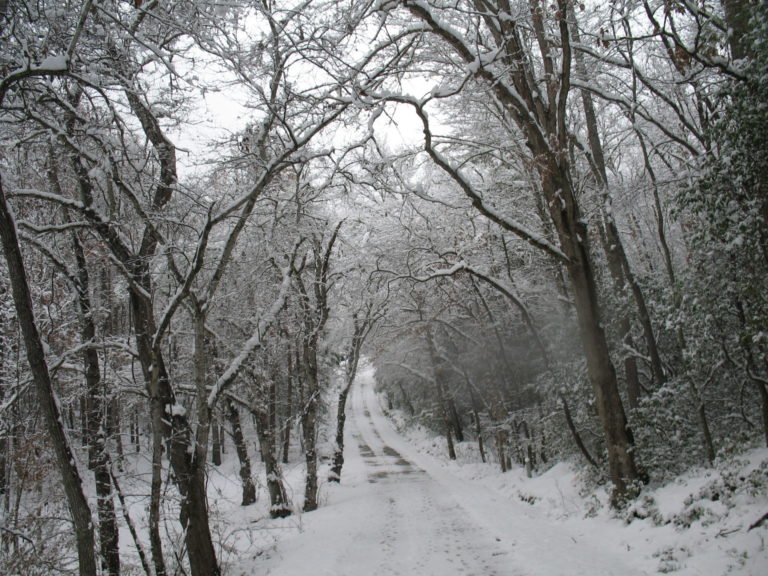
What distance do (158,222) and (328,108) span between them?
2979mm

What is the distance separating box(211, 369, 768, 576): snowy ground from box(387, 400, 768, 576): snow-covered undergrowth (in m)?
0.02

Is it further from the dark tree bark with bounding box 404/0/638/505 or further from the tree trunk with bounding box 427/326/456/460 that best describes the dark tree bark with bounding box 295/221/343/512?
the tree trunk with bounding box 427/326/456/460

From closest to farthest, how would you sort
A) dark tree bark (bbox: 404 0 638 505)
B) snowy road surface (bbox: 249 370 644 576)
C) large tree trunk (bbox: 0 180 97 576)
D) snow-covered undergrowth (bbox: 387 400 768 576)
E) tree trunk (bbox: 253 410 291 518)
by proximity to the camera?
large tree trunk (bbox: 0 180 97 576)
snow-covered undergrowth (bbox: 387 400 768 576)
snowy road surface (bbox: 249 370 644 576)
dark tree bark (bbox: 404 0 638 505)
tree trunk (bbox: 253 410 291 518)

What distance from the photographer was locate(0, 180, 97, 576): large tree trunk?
376 centimetres

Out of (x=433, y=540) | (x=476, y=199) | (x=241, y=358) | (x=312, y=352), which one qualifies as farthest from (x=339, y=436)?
(x=476, y=199)

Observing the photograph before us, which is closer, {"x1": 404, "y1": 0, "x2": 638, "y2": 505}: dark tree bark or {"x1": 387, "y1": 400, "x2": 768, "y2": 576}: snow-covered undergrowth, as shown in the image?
{"x1": 387, "y1": 400, "x2": 768, "y2": 576}: snow-covered undergrowth

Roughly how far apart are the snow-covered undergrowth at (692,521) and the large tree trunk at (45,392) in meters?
5.84

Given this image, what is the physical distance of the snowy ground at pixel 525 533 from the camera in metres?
5.25

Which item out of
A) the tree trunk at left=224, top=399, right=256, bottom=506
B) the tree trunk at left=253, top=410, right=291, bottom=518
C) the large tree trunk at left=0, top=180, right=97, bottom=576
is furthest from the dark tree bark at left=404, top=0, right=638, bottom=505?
the tree trunk at left=224, top=399, right=256, bottom=506

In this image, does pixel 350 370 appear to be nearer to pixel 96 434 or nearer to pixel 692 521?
pixel 96 434

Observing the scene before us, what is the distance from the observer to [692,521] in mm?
5789

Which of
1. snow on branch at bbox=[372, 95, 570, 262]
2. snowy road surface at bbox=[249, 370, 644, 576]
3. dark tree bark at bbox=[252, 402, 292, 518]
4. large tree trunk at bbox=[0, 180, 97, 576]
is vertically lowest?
snowy road surface at bbox=[249, 370, 644, 576]

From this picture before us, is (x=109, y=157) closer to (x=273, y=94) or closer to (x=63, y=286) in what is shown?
(x=273, y=94)

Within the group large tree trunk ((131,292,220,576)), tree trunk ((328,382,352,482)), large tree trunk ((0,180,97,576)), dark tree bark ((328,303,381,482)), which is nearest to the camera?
large tree trunk ((0,180,97,576))
